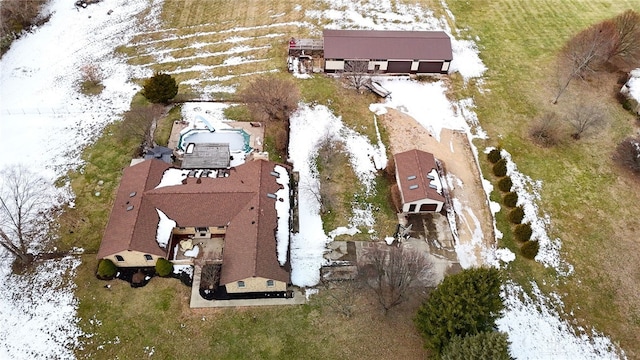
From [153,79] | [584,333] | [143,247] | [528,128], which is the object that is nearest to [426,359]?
[584,333]

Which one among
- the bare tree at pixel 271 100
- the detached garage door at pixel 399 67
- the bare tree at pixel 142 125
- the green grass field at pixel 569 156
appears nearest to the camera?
the green grass field at pixel 569 156

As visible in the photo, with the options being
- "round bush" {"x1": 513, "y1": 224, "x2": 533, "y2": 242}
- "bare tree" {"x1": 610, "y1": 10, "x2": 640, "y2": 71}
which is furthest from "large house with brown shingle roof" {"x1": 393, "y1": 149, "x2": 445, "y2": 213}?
"bare tree" {"x1": 610, "y1": 10, "x2": 640, "y2": 71}

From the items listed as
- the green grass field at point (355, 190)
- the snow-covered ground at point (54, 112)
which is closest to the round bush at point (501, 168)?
the green grass field at point (355, 190)

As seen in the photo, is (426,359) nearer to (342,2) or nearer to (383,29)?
(383,29)

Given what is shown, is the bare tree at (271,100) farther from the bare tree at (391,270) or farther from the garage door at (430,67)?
the bare tree at (391,270)

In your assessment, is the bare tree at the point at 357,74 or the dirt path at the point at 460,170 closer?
the dirt path at the point at 460,170

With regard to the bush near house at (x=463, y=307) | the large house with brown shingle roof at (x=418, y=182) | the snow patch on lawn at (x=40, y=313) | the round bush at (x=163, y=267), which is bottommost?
the snow patch on lawn at (x=40, y=313)

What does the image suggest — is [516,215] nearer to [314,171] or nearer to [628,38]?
[314,171]
